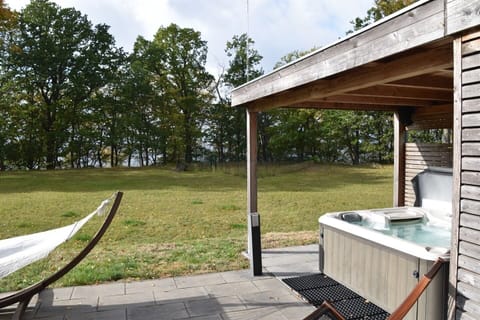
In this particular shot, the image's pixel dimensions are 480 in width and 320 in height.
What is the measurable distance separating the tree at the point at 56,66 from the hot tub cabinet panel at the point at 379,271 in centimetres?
1743

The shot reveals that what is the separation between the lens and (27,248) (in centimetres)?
271

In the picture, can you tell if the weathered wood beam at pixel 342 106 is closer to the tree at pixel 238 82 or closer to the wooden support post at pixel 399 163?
the wooden support post at pixel 399 163

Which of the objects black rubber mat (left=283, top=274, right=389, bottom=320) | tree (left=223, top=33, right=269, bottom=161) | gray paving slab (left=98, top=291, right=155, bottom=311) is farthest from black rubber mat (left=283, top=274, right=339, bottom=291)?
tree (left=223, top=33, right=269, bottom=161)

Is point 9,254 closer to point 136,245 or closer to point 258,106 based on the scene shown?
point 136,245

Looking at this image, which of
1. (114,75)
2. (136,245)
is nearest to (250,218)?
(136,245)

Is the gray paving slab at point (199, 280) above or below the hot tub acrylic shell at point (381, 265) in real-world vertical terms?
below

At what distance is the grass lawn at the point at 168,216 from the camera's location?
3979 millimetres

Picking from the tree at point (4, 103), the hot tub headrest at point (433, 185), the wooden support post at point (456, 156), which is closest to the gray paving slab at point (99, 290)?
the wooden support post at point (456, 156)

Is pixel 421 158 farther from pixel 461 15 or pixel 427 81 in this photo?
pixel 461 15

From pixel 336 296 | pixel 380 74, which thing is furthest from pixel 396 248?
pixel 380 74

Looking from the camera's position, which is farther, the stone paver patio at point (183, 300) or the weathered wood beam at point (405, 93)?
the weathered wood beam at point (405, 93)

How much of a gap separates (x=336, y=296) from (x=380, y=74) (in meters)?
1.91

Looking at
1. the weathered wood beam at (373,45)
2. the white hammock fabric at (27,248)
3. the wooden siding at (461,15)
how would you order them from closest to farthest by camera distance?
the wooden siding at (461,15) → the weathered wood beam at (373,45) → the white hammock fabric at (27,248)

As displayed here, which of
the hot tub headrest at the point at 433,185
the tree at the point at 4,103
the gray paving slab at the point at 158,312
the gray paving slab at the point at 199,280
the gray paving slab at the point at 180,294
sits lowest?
the gray paving slab at the point at 158,312
